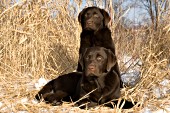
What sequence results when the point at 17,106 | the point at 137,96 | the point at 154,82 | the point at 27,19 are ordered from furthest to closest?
the point at 27,19
the point at 154,82
the point at 137,96
the point at 17,106

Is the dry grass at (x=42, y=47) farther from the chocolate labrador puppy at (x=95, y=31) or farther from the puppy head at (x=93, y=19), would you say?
the puppy head at (x=93, y=19)

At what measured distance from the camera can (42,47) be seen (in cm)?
511

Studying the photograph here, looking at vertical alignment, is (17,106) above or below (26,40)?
below

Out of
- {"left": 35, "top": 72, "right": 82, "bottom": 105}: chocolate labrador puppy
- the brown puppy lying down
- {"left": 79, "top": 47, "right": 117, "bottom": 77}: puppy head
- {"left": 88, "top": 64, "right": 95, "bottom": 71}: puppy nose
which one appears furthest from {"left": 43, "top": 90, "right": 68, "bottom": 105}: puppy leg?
{"left": 88, "top": 64, "right": 95, "bottom": 71}: puppy nose

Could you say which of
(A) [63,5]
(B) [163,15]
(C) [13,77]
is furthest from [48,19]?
(B) [163,15]

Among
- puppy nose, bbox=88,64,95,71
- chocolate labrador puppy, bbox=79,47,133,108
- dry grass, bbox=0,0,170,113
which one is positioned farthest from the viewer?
dry grass, bbox=0,0,170,113

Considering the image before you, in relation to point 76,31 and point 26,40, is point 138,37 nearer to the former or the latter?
point 76,31

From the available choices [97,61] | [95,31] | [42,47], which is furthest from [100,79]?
[42,47]

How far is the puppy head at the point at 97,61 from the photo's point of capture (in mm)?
3119

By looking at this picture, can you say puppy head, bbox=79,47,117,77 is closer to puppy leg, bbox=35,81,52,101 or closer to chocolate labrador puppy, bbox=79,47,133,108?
chocolate labrador puppy, bbox=79,47,133,108

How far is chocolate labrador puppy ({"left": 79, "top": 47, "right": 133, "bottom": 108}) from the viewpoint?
10.5ft

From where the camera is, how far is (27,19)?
5012 mm

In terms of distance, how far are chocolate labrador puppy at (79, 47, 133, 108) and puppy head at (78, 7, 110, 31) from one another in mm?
1011

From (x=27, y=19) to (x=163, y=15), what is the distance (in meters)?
2.12
